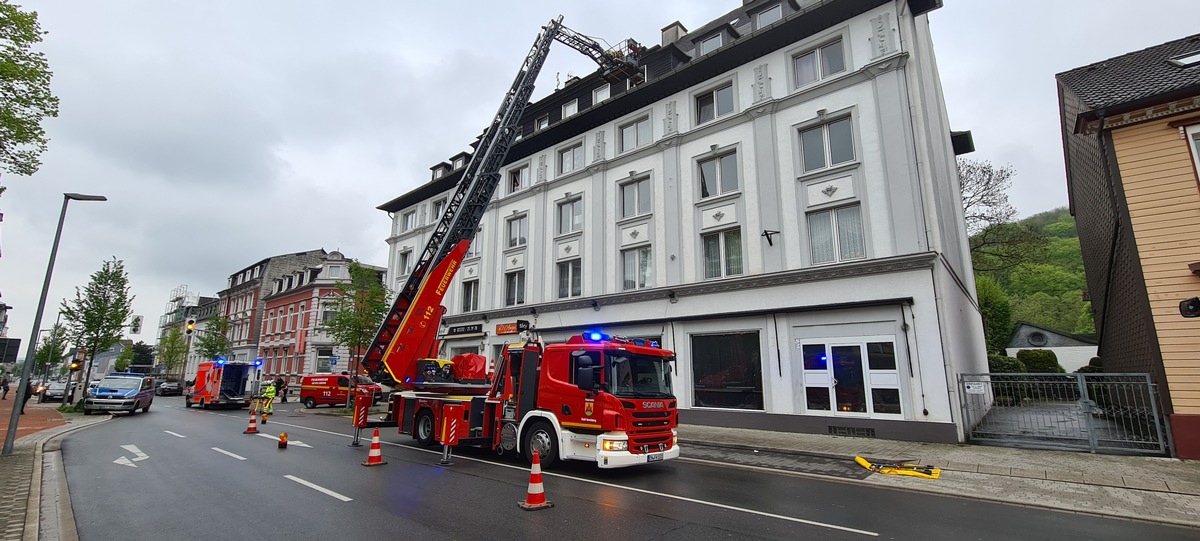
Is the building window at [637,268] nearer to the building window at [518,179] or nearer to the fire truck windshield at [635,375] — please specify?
the building window at [518,179]

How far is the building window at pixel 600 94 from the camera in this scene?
23.8 metres

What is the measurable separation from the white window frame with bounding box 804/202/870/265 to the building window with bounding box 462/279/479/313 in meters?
17.0

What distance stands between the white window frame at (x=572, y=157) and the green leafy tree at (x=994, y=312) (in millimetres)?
30051

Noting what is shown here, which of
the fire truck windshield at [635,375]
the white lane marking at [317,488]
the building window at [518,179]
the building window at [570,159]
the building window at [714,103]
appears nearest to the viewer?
the white lane marking at [317,488]

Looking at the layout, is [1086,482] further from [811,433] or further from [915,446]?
[811,433]

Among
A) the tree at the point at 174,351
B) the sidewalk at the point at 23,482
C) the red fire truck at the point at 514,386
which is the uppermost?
the tree at the point at 174,351

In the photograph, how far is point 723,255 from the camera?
57.2 ft

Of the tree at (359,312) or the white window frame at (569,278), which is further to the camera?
the tree at (359,312)

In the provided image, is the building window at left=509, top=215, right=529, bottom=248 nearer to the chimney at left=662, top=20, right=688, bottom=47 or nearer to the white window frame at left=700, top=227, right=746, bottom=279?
the white window frame at left=700, top=227, right=746, bottom=279

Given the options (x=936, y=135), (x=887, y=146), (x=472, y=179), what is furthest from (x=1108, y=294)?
(x=472, y=179)

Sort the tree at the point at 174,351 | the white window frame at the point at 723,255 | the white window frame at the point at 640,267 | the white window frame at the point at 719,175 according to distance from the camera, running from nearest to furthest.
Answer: the white window frame at the point at 723,255 → the white window frame at the point at 719,175 → the white window frame at the point at 640,267 → the tree at the point at 174,351

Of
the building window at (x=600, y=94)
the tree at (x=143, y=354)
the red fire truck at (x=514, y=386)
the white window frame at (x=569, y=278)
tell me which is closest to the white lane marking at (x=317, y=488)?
the red fire truck at (x=514, y=386)

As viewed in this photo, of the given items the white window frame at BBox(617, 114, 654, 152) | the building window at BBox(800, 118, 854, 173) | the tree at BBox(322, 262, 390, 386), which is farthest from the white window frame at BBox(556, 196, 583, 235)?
the tree at BBox(322, 262, 390, 386)

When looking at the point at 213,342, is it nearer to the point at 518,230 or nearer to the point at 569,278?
the point at 518,230
